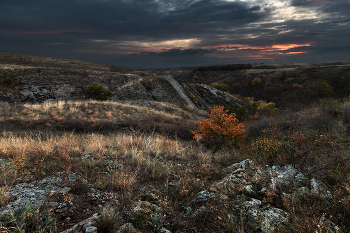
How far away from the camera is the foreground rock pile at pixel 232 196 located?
8.28ft

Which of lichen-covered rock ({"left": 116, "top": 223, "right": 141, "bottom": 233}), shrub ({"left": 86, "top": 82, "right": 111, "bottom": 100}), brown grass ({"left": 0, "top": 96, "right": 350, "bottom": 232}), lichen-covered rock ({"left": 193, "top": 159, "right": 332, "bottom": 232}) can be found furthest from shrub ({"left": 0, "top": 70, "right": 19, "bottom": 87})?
lichen-covered rock ({"left": 193, "top": 159, "right": 332, "bottom": 232})

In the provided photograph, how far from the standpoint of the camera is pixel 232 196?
10.8 ft

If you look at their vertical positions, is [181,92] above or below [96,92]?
below

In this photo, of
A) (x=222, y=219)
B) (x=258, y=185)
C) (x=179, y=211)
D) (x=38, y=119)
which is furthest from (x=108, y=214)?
(x=38, y=119)

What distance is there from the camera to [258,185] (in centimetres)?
361

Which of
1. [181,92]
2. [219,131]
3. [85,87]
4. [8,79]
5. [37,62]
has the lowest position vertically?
[219,131]

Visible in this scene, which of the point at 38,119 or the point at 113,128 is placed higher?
the point at 38,119

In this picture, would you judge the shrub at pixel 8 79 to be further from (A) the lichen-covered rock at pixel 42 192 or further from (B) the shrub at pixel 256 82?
(B) the shrub at pixel 256 82

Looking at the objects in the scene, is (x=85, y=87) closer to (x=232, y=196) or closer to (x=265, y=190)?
(x=232, y=196)

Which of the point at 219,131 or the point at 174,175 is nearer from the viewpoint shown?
the point at 174,175

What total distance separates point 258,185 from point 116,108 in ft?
68.4

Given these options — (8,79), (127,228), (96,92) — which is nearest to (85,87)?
(96,92)

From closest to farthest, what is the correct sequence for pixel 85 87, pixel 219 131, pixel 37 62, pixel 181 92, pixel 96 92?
pixel 219 131
pixel 96 92
pixel 85 87
pixel 181 92
pixel 37 62

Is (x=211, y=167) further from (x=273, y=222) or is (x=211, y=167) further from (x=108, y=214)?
(x=108, y=214)
